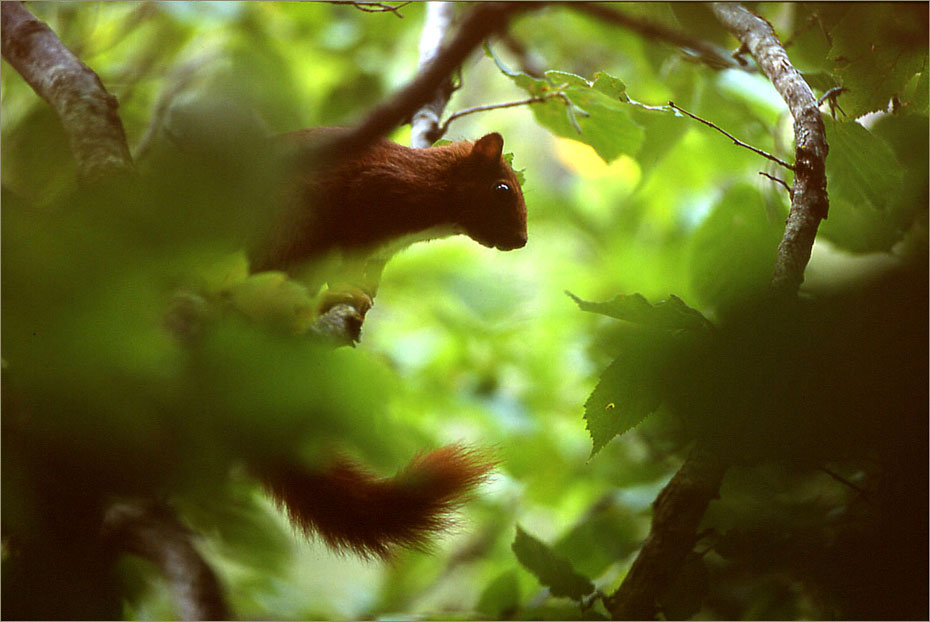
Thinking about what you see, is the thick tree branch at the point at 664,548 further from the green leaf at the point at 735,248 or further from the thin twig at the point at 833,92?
the thin twig at the point at 833,92

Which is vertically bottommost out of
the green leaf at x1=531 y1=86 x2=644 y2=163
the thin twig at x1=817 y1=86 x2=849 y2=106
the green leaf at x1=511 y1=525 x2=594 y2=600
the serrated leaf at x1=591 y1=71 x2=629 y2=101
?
the green leaf at x1=511 y1=525 x2=594 y2=600

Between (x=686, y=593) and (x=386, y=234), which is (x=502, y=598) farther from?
(x=386, y=234)

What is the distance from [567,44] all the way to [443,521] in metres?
1.19

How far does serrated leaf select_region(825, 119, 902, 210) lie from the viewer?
1.90ft

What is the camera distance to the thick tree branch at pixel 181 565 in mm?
698

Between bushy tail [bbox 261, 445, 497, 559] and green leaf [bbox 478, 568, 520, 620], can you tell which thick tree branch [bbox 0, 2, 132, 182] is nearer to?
bushy tail [bbox 261, 445, 497, 559]

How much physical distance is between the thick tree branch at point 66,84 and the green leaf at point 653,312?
43 centimetres

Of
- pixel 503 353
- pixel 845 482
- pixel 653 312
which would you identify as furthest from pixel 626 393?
pixel 503 353

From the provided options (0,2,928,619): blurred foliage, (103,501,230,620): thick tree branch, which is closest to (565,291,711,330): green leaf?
(0,2,928,619): blurred foliage

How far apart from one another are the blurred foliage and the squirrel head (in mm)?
97

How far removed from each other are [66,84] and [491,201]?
1.65ft

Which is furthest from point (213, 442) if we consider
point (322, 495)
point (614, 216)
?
point (614, 216)

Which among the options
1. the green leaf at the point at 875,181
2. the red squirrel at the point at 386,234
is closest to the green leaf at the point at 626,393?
the red squirrel at the point at 386,234

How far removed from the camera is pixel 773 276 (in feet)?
1.61
